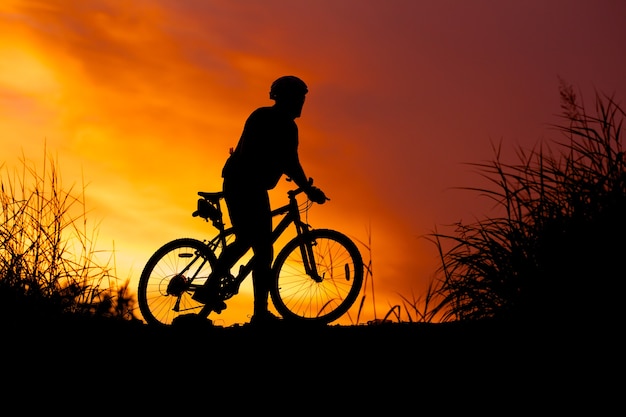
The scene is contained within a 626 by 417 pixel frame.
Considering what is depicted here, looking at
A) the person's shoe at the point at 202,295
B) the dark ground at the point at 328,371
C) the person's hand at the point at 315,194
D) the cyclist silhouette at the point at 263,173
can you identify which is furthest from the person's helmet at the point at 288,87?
the dark ground at the point at 328,371

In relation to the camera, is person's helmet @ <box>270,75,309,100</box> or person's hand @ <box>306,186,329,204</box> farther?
person's hand @ <box>306,186,329,204</box>

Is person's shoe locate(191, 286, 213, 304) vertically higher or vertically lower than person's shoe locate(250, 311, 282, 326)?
higher

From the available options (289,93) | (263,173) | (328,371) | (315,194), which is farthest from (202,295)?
(328,371)

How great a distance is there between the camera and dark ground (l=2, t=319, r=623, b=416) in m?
3.97

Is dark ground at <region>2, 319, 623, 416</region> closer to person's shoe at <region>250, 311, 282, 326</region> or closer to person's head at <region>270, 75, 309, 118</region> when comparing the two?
person's shoe at <region>250, 311, 282, 326</region>

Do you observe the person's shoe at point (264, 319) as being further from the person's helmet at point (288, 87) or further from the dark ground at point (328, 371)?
the person's helmet at point (288, 87)

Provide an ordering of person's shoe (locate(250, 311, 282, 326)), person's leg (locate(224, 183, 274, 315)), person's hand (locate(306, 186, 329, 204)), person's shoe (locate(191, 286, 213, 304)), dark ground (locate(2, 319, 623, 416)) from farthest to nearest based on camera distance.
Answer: person's shoe (locate(191, 286, 213, 304)), person's hand (locate(306, 186, 329, 204)), person's leg (locate(224, 183, 274, 315)), person's shoe (locate(250, 311, 282, 326)), dark ground (locate(2, 319, 623, 416))

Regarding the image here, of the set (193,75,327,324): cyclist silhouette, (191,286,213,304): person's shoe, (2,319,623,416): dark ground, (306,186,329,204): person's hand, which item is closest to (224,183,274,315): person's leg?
(193,75,327,324): cyclist silhouette

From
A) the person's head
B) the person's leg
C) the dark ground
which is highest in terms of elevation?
the person's head

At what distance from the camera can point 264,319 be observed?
664 centimetres

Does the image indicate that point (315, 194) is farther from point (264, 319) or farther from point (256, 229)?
point (264, 319)

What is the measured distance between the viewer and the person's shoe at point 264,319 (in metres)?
6.59

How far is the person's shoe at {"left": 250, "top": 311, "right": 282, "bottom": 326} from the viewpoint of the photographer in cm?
659

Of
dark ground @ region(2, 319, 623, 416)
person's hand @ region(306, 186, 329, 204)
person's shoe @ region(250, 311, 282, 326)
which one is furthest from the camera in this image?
person's hand @ region(306, 186, 329, 204)
